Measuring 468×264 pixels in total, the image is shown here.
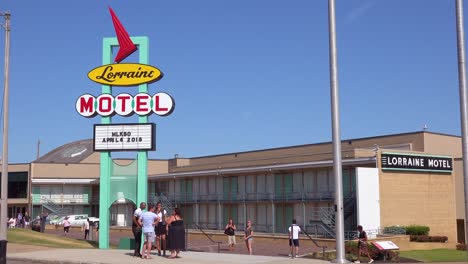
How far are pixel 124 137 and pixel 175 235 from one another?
25.8ft

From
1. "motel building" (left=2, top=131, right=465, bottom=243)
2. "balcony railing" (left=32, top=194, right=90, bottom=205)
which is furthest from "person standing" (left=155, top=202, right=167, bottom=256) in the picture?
"balcony railing" (left=32, top=194, right=90, bottom=205)

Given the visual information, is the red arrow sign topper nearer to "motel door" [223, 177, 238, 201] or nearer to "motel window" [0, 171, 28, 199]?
"motel door" [223, 177, 238, 201]

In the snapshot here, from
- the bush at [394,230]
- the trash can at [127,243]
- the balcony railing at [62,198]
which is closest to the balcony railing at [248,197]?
the bush at [394,230]

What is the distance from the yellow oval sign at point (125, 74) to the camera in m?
26.6

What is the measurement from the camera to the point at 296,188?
44969 millimetres

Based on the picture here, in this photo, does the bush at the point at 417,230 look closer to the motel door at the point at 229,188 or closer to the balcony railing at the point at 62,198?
the motel door at the point at 229,188

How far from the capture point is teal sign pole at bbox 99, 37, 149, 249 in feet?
87.8

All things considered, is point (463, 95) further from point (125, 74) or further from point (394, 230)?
point (394, 230)

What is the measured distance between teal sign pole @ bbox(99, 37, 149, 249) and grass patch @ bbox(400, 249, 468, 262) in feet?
44.2

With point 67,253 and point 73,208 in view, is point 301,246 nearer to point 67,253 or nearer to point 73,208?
point 67,253

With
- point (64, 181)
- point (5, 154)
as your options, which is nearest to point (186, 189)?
point (64, 181)

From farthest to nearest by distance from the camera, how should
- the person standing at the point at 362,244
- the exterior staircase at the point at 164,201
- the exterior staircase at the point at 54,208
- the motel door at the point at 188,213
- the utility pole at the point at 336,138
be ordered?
the exterior staircase at the point at 54,208 < the motel door at the point at 188,213 < the exterior staircase at the point at 164,201 < the person standing at the point at 362,244 < the utility pole at the point at 336,138

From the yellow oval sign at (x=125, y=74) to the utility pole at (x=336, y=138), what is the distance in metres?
9.97

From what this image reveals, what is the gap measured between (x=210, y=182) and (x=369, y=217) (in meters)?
18.5
